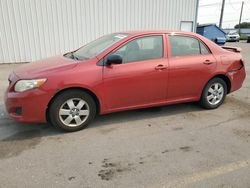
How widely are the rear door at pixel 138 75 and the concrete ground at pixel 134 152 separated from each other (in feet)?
1.41

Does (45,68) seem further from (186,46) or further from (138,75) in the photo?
(186,46)

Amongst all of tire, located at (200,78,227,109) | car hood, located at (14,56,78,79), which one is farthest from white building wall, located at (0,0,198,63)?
tire, located at (200,78,227,109)

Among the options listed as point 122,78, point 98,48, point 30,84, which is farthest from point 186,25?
point 30,84

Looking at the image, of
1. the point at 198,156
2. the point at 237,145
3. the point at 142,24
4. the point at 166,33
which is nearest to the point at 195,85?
the point at 166,33

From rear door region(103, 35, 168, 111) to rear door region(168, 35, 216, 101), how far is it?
18 centimetres

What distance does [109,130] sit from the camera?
3996 millimetres

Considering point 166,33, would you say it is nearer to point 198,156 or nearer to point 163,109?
point 163,109

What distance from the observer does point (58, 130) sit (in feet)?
12.9

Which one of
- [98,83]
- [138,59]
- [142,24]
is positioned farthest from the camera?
[142,24]

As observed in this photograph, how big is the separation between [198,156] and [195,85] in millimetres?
1771

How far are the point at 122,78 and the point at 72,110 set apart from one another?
36.8 inches

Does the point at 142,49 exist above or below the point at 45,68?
above

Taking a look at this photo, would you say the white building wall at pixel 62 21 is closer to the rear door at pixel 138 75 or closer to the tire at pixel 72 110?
the rear door at pixel 138 75

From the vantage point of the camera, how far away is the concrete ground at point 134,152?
8.94 ft
